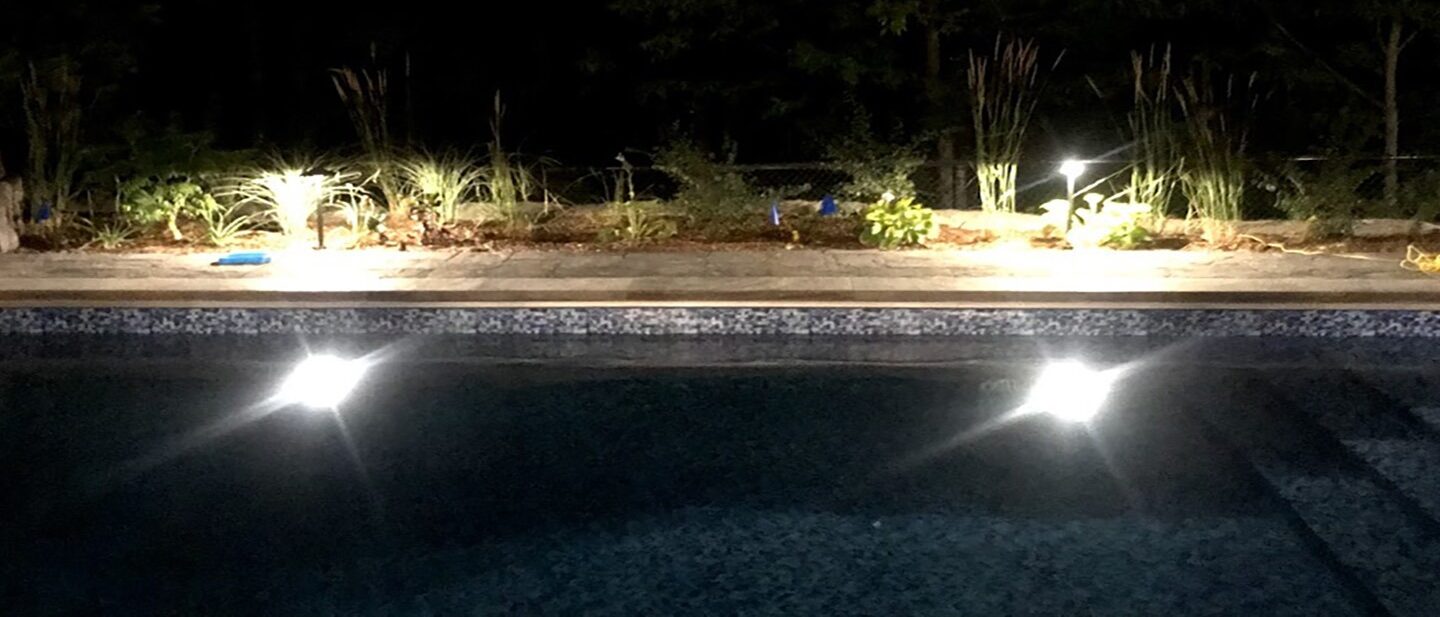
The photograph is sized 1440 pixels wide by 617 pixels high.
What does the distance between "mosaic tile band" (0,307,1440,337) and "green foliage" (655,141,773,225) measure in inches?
72.7

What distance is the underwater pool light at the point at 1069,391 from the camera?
491 centimetres

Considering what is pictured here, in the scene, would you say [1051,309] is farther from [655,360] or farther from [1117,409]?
[655,360]

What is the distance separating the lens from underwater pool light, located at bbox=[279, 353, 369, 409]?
17.0 ft

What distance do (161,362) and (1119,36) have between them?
749 cm

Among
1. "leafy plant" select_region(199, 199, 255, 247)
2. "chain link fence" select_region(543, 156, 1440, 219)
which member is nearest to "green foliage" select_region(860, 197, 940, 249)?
"chain link fence" select_region(543, 156, 1440, 219)

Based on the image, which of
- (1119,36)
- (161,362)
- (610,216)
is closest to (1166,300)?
(610,216)

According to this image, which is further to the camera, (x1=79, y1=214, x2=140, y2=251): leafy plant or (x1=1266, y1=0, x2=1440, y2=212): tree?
(x1=1266, y1=0, x2=1440, y2=212): tree

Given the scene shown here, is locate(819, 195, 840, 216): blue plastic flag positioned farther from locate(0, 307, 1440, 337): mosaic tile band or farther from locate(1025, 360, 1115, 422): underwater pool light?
locate(1025, 360, 1115, 422): underwater pool light

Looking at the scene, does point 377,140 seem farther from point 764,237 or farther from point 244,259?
point 764,237

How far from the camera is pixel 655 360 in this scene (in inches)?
215

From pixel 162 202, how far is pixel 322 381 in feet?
8.51

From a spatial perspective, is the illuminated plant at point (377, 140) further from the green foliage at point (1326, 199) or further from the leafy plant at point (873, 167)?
the green foliage at point (1326, 199)

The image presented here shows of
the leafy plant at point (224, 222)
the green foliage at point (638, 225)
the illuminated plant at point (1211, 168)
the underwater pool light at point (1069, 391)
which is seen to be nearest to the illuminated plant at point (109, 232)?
the leafy plant at point (224, 222)

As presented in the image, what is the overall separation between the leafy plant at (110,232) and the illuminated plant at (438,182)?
141cm
